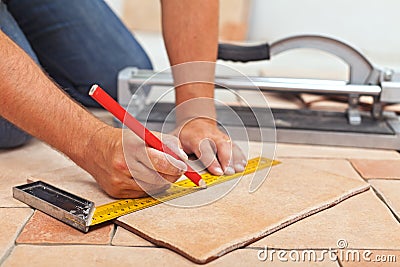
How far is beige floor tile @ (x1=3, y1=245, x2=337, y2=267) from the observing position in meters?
0.80

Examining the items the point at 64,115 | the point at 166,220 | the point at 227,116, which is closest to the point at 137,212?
the point at 166,220

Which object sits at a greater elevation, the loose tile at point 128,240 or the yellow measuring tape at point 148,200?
the loose tile at point 128,240

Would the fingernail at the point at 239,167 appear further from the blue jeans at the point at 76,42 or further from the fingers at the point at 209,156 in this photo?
the blue jeans at the point at 76,42

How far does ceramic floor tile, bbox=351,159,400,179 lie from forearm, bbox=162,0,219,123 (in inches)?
14.1

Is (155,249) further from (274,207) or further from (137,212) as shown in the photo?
(274,207)

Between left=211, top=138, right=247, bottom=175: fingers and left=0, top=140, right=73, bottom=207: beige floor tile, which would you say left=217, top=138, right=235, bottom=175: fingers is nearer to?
left=211, top=138, right=247, bottom=175: fingers

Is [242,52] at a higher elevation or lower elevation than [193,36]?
lower

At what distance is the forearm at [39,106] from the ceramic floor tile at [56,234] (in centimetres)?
13

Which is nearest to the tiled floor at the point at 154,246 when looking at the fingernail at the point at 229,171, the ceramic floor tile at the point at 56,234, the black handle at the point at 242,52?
the ceramic floor tile at the point at 56,234

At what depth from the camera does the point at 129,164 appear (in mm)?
917

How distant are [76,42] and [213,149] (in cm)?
77

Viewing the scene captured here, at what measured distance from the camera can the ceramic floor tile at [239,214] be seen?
33.2 inches

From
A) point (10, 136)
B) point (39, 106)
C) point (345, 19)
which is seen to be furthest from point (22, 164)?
point (345, 19)

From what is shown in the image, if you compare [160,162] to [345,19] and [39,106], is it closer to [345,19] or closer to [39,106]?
[39,106]
